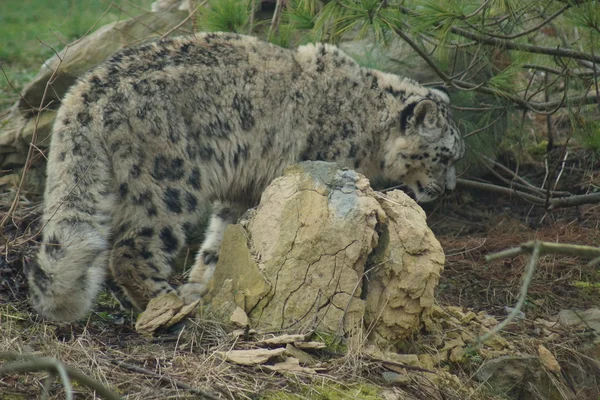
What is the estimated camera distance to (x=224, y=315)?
4.84m

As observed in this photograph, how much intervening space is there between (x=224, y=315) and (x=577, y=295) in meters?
3.12

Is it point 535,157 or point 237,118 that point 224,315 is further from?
point 535,157

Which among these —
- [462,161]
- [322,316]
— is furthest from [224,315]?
[462,161]

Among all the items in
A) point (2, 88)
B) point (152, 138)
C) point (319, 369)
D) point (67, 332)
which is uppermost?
point (152, 138)

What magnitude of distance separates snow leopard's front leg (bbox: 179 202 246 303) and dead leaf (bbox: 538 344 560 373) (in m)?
2.34

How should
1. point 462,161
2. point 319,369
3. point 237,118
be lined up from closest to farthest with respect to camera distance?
1. point 319,369
2. point 237,118
3. point 462,161

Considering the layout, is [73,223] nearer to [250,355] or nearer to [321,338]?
[250,355]

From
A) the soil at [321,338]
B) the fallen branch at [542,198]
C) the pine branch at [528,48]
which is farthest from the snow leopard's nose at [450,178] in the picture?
the pine branch at [528,48]

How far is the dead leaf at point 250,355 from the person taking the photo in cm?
430

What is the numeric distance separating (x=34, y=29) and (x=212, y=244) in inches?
268

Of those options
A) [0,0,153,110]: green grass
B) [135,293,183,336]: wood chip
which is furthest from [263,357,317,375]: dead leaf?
[0,0,153,110]: green grass

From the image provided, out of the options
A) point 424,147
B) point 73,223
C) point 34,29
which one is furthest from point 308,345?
point 34,29

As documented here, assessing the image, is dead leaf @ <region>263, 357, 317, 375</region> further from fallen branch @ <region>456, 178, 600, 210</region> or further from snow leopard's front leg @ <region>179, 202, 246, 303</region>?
fallen branch @ <region>456, 178, 600, 210</region>

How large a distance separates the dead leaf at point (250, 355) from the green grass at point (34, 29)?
580 cm
